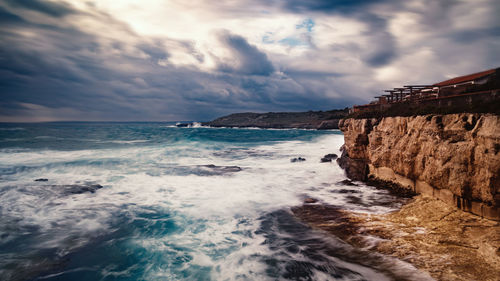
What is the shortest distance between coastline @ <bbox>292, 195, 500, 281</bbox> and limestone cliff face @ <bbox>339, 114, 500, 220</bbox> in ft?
1.74

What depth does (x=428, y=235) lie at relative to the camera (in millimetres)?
6016

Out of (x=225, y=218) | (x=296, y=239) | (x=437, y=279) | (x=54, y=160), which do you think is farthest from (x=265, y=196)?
(x=54, y=160)

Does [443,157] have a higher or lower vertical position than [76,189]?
higher

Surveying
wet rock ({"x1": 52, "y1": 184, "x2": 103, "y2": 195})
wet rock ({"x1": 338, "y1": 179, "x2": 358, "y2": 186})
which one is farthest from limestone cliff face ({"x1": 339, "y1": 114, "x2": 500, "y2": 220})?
wet rock ({"x1": 52, "y1": 184, "x2": 103, "y2": 195})

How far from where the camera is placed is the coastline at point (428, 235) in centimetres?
479

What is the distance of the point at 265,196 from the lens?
10.7m

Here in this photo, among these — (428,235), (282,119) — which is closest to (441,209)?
(428,235)

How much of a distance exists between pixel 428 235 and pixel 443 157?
2853 millimetres

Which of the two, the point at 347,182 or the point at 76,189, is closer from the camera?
the point at 76,189

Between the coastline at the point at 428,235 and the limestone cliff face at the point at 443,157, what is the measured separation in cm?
53

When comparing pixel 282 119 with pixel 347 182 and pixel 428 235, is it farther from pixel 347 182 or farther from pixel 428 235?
pixel 428 235

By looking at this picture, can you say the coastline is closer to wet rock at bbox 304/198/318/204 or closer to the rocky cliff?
wet rock at bbox 304/198/318/204

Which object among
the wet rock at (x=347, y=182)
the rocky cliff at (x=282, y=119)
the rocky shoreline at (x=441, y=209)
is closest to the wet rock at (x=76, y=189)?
the rocky shoreline at (x=441, y=209)

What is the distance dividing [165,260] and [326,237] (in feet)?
13.5
